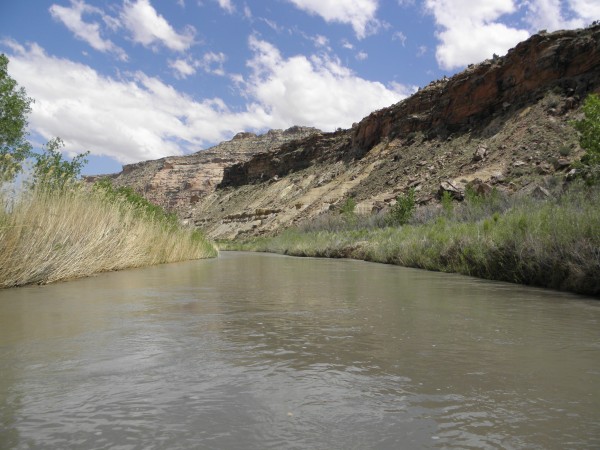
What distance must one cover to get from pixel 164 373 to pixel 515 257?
27.1 feet

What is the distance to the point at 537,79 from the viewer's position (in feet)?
136

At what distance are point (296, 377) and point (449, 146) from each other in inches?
1782

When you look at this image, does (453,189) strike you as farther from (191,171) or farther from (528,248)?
(191,171)

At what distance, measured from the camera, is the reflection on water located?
6.34ft

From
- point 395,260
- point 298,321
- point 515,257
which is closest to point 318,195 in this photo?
→ point 395,260

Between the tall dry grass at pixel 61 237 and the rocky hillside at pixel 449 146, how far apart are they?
21.3 metres

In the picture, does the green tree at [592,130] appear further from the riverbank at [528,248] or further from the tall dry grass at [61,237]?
the tall dry grass at [61,237]

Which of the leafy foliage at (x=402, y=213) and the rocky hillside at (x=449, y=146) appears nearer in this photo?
the leafy foliage at (x=402, y=213)

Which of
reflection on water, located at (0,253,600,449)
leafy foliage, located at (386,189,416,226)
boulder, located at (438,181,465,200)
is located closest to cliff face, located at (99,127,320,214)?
boulder, located at (438,181,465,200)

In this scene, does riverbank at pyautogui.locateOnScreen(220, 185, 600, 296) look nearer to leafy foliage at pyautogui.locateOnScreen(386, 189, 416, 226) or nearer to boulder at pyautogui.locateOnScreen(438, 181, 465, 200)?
leafy foliage at pyautogui.locateOnScreen(386, 189, 416, 226)

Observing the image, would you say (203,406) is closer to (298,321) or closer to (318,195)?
(298,321)

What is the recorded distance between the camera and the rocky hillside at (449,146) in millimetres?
35125

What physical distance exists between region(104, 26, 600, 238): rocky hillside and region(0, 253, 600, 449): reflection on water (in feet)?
76.5

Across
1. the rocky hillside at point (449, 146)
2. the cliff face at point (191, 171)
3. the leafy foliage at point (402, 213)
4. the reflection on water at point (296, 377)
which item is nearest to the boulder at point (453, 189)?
the rocky hillside at point (449, 146)
